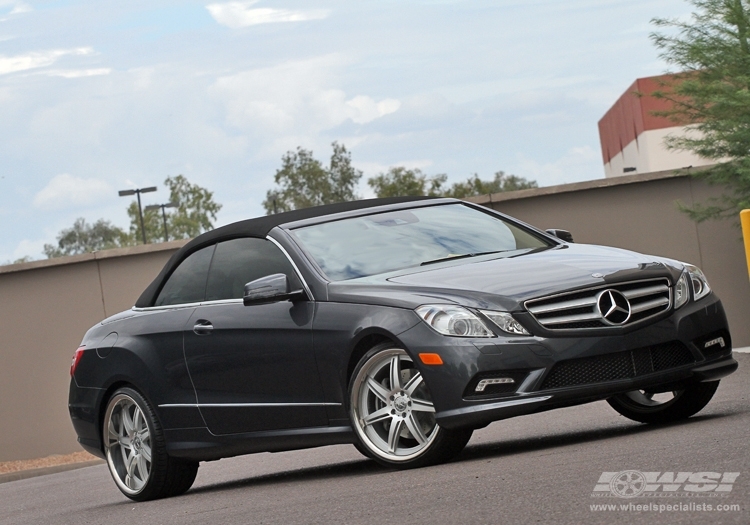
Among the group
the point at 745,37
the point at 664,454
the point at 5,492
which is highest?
the point at 745,37

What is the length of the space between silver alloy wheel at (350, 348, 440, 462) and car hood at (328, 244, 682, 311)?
36cm

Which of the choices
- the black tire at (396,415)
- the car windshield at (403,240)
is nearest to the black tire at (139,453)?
the car windshield at (403,240)

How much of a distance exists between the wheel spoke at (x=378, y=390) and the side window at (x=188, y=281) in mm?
1749

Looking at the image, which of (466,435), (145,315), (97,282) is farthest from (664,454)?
(97,282)

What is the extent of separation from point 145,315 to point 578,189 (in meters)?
10.5

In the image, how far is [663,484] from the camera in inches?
200

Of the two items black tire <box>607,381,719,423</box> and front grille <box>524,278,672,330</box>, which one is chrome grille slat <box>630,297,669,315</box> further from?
black tire <box>607,381,719,423</box>

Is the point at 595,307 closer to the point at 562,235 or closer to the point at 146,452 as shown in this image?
the point at 562,235

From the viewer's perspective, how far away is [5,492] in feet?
44.3

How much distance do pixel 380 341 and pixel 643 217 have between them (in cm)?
1179

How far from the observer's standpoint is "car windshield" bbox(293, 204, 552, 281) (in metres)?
7.75

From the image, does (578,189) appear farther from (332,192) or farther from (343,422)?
(332,192)

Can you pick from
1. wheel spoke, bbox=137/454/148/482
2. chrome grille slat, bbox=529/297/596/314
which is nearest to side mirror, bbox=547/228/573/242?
chrome grille slat, bbox=529/297/596/314

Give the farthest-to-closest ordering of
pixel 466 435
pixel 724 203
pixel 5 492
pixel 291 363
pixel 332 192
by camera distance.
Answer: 1. pixel 332 192
2. pixel 724 203
3. pixel 5 492
4. pixel 291 363
5. pixel 466 435
